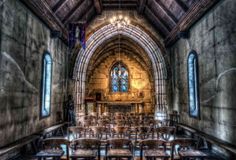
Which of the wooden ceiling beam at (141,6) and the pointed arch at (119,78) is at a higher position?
the wooden ceiling beam at (141,6)

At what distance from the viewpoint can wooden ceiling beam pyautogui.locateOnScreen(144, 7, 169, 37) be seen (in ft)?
33.7

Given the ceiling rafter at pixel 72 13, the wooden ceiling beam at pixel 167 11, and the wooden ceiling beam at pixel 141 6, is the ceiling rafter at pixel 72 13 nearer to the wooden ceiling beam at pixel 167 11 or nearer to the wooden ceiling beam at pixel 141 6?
the wooden ceiling beam at pixel 141 6

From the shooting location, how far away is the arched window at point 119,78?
639 inches

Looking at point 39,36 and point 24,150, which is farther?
point 39,36

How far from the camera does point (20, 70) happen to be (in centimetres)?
547

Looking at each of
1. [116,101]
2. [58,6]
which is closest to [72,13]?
[58,6]

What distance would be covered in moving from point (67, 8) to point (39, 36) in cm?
237

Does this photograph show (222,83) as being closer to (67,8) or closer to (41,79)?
(41,79)

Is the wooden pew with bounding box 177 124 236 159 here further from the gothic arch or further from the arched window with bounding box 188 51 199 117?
the gothic arch

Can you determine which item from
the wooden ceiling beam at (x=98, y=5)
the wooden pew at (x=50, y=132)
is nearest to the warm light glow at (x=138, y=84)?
the wooden ceiling beam at (x=98, y=5)

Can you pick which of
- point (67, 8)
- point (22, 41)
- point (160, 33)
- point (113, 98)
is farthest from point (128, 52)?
point (22, 41)

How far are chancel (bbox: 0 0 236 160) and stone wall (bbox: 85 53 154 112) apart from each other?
1321 mm

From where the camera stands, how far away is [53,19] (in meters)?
7.52

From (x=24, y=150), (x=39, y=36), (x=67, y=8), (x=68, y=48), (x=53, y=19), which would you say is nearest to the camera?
(x=24, y=150)
